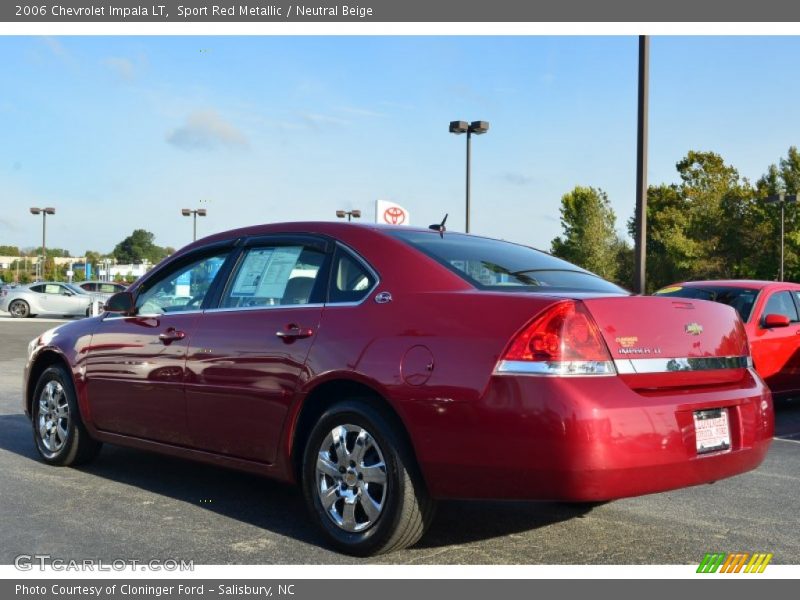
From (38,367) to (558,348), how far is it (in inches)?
172

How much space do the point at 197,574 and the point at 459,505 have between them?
6.08 feet

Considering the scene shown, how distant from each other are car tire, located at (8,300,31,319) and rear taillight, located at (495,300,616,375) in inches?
1308

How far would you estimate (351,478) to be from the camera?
4.36 metres

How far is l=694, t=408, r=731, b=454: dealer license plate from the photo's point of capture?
4062 millimetres

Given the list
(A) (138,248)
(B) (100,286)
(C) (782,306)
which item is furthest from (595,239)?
(A) (138,248)

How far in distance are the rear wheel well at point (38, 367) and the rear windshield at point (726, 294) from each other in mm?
6037

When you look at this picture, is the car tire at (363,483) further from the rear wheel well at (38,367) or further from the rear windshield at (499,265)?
the rear wheel well at (38,367)

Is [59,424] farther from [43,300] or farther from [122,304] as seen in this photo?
[43,300]

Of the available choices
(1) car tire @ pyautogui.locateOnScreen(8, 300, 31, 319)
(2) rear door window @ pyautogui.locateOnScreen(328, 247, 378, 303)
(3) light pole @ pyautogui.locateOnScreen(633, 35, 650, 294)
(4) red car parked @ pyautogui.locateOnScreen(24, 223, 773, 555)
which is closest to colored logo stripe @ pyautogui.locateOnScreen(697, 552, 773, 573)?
(4) red car parked @ pyautogui.locateOnScreen(24, 223, 773, 555)

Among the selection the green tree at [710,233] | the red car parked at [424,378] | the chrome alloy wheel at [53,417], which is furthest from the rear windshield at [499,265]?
the green tree at [710,233]

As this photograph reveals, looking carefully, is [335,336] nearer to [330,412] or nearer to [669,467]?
[330,412]
